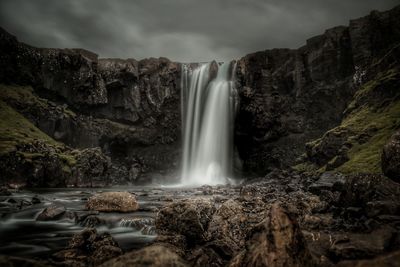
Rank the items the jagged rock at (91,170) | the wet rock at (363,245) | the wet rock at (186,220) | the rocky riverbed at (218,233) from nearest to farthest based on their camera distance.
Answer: the rocky riverbed at (218,233)
the wet rock at (363,245)
the wet rock at (186,220)
the jagged rock at (91,170)

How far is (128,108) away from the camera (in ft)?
264

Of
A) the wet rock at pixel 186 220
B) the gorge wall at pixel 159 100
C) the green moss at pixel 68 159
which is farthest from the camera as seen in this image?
the gorge wall at pixel 159 100

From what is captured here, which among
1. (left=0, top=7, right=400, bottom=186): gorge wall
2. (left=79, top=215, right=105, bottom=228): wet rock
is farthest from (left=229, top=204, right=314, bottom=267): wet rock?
(left=0, top=7, right=400, bottom=186): gorge wall

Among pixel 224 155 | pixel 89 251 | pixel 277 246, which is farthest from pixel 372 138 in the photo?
pixel 224 155

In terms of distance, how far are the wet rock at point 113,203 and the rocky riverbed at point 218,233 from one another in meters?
0.09

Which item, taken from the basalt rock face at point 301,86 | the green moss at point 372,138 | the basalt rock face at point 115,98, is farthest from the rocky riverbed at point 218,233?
the basalt rock face at point 115,98

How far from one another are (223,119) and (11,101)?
5414 cm

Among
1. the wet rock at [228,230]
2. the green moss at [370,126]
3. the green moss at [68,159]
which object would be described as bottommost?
the wet rock at [228,230]

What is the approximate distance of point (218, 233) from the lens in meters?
12.1

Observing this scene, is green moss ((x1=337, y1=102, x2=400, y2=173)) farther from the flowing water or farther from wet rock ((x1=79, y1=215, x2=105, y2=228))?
wet rock ((x1=79, y1=215, x2=105, y2=228))

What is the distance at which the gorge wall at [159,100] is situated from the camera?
6162cm

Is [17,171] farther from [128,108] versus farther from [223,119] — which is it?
[223,119]

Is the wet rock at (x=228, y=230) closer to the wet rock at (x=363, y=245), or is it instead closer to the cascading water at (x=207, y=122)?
the wet rock at (x=363, y=245)

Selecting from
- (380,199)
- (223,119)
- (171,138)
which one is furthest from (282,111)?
(380,199)
